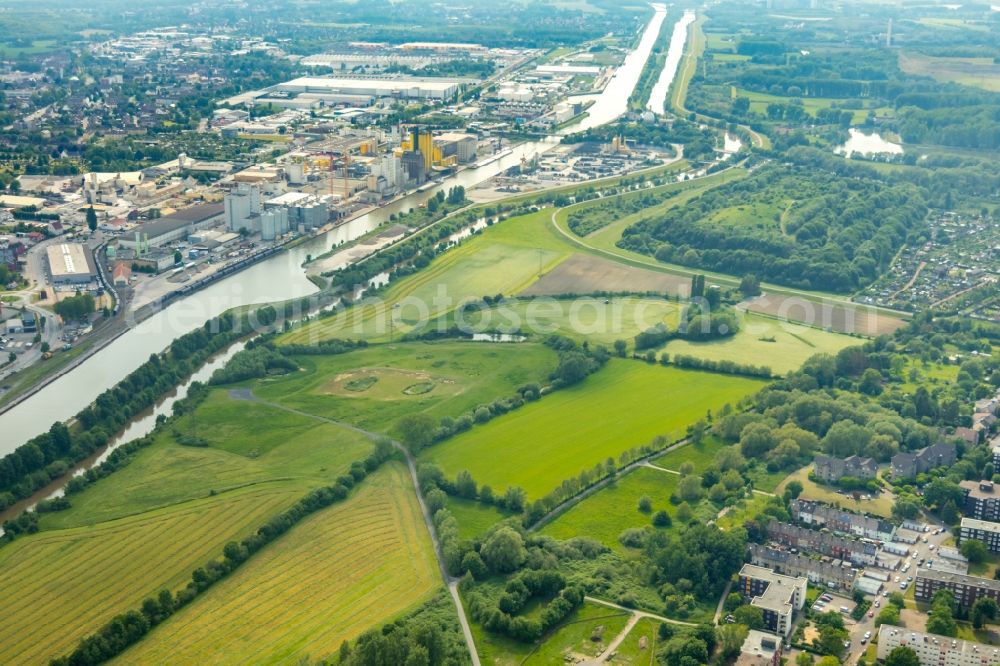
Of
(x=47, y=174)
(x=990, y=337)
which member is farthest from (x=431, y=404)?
(x=47, y=174)

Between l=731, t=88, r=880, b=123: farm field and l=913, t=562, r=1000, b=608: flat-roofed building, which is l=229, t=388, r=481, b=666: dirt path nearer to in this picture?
l=913, t=562, r=1000, b=608: flat-roofed building

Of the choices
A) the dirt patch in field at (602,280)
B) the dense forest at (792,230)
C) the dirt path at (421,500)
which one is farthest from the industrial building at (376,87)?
the dirt path at (421,500)

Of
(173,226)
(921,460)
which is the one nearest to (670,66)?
(173,226)

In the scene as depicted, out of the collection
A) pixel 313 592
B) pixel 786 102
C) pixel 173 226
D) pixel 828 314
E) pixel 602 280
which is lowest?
pixel 313 592

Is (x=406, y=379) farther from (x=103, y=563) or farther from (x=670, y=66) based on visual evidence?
(x=670, y=66)

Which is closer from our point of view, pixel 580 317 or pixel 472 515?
pixel 472 515

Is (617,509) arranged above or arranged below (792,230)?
below

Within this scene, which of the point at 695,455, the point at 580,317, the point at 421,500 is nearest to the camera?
the point at 421,500
